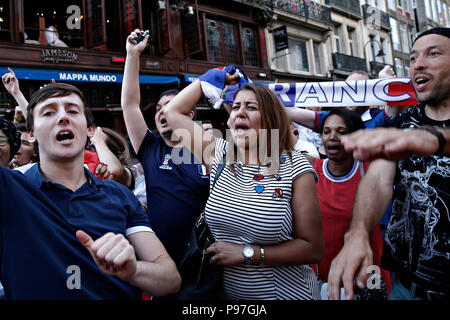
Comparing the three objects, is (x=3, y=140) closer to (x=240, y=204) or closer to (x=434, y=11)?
(x=240, y=204)

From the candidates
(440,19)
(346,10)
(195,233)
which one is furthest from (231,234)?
(440,19)

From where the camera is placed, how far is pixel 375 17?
A: 21531 mm

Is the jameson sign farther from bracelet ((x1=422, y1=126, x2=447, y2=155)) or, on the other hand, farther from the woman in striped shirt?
bracelet ((x1=422, y1=126, x2=447, y2=155))

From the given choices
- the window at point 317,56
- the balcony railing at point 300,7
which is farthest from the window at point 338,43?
the window at point 317,56

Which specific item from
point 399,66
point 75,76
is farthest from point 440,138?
point 399,66

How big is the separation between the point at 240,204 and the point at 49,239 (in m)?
0.98

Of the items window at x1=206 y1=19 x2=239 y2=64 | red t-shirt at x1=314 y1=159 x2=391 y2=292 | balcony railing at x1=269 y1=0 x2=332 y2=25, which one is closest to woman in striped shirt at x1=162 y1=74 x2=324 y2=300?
red t-shirt at x1=314 y1=159 x2=391 y2=292

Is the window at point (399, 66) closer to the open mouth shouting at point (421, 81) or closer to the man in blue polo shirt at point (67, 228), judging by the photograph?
the open mouth shouting at point (421, 81)

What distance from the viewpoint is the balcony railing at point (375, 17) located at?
20.8 m

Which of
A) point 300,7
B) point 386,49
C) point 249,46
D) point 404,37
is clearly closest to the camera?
point 249,46

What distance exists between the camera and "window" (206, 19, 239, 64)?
13148 millimetres

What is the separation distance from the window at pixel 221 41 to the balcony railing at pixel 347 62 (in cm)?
714

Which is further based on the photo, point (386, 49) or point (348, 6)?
point (386, 49)

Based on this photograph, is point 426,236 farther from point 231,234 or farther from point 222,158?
point 222,158
